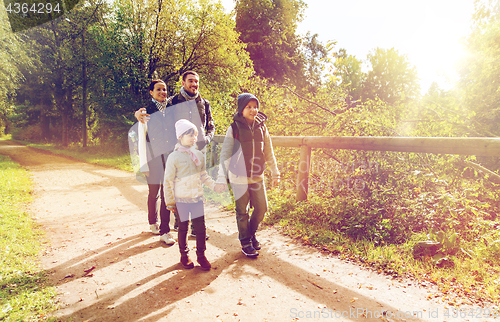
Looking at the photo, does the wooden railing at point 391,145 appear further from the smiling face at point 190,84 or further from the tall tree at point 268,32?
the tall tree at point 268,32

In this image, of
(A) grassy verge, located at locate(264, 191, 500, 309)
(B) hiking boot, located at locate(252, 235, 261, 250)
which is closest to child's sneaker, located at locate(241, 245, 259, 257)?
(B) hiking boot, located at locate(252, 235, 261, 250)

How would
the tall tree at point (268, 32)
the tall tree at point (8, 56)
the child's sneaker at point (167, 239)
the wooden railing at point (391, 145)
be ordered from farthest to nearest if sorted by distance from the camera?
the tall tree at point (268, 32), the tall tree at point (8, 56), the child's sneaker at point (167, 239), the wooden railing at point (391, 145)

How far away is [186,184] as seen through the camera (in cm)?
315

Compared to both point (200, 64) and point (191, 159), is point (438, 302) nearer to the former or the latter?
point (191, 159)

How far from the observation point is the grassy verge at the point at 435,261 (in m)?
2.62

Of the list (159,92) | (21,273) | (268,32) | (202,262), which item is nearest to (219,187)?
(202,262)

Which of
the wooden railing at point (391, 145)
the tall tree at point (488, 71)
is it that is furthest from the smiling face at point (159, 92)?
the tall tree at point (488, 71)

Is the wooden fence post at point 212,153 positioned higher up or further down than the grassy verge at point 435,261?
higher up

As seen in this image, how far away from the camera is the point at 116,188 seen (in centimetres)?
797

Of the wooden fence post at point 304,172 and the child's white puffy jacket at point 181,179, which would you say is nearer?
the child's white puffy jacket at point 181,179

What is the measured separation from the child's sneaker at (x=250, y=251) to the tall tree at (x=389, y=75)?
47.8m

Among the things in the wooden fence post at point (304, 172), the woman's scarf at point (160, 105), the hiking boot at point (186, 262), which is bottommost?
the hiking boot at point (186, 262)

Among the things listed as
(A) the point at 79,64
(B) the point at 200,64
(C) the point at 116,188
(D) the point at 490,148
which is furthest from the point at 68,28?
(D) the point at 490,148

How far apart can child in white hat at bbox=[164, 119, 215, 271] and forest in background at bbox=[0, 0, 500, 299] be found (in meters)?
1.75
